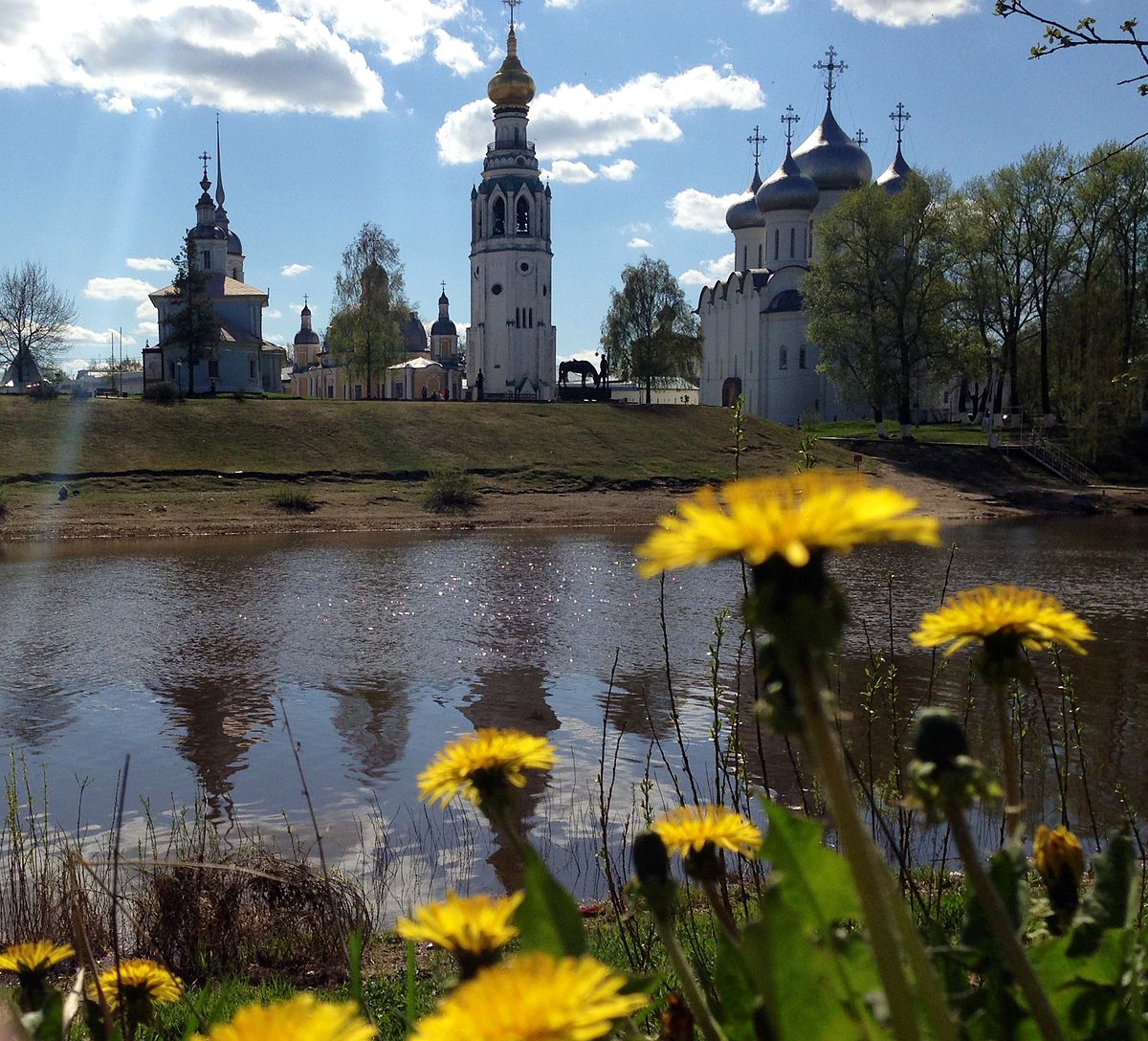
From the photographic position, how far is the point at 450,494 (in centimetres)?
3534

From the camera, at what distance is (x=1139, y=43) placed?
4633 mm

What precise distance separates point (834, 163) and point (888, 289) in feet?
60.3

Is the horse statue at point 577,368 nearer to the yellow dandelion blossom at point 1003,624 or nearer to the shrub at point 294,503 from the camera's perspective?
the shrub at point 294,503

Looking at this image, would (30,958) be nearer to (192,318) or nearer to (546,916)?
(546,916)

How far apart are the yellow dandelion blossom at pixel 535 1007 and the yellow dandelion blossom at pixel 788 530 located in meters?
0.27

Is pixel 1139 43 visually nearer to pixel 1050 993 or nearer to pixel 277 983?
pixel 1050 993

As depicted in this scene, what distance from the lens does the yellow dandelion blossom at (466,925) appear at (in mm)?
1115

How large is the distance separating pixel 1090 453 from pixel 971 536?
16.0 meters

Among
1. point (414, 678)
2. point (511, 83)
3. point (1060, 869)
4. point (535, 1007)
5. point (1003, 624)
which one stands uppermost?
point (511, 83)

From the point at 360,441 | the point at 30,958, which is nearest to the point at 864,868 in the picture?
the point at 30,958

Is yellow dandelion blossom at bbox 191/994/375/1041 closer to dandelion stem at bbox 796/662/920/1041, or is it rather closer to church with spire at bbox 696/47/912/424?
dandelion stem at bbox 796/662/920/1041

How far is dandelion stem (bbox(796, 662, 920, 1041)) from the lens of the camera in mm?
893

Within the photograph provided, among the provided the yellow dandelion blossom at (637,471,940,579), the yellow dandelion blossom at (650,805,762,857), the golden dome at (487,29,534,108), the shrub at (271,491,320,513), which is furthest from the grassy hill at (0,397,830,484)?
the yellow dandelion blossom at (637,471,940,579)

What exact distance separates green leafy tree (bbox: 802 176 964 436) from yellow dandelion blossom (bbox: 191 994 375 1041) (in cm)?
4706
